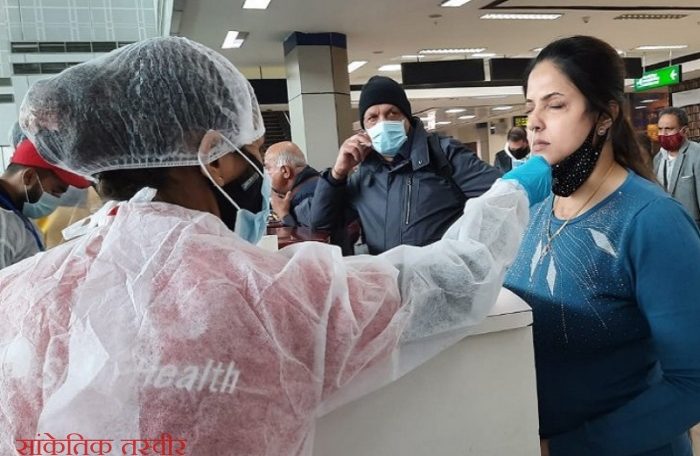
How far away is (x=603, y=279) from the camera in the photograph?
91cm

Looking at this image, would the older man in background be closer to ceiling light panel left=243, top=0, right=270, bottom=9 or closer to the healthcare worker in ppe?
the healthcare worker in ppe

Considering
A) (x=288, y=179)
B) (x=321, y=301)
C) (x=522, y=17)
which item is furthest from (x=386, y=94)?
(x=522, y=17)

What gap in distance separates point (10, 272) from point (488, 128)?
18404 millimetres

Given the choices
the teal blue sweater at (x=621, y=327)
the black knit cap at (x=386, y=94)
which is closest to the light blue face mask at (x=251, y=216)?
the teal blue sweater at (x=621, y=327)

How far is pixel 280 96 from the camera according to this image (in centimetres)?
881

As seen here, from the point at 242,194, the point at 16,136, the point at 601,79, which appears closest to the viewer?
the point at 242,194

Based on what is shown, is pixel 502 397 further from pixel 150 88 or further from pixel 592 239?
pixel 150 88

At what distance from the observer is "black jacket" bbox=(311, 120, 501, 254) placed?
73.7 inches

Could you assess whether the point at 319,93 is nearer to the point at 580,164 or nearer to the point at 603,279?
the point at 580,164

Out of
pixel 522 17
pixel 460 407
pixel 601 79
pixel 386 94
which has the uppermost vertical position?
pixel 522 17

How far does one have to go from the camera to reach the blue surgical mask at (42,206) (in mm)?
2000

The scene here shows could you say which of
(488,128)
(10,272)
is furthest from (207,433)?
(488,128)

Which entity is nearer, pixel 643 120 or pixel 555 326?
pixel 555 326

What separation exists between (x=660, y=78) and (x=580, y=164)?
10.2 meters
